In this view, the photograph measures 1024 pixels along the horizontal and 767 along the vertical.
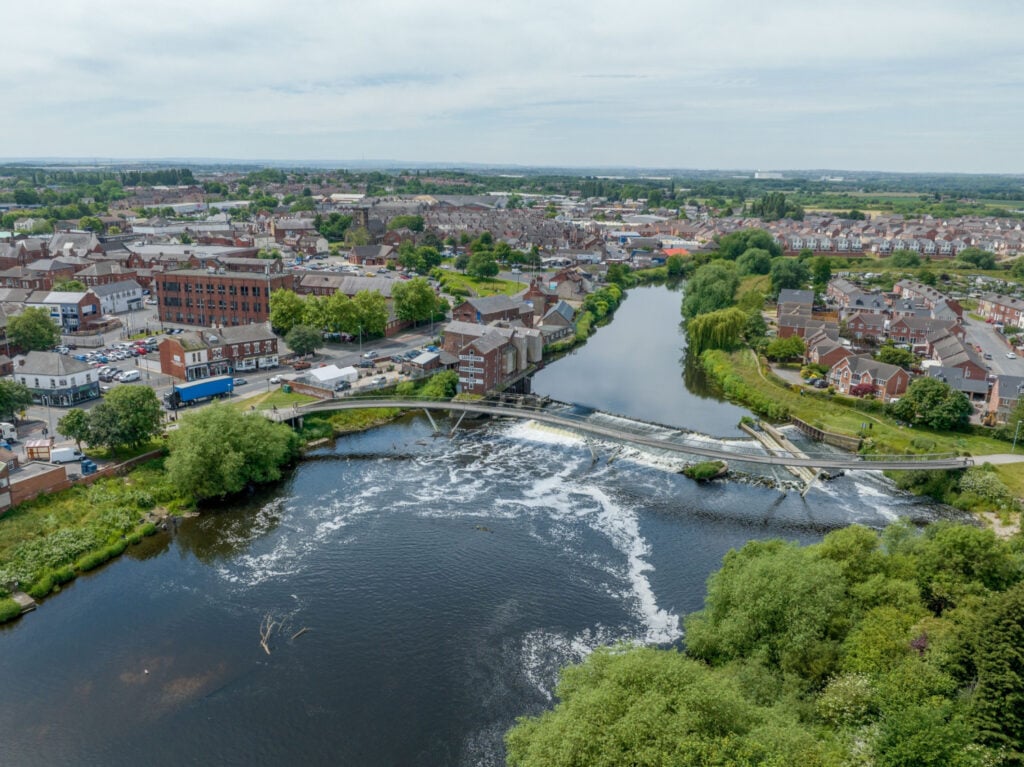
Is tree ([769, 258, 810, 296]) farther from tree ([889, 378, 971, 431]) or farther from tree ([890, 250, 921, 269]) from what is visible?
tree ([889, 378, 971, 431])

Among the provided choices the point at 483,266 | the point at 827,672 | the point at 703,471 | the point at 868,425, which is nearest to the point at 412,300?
the point at 483,266

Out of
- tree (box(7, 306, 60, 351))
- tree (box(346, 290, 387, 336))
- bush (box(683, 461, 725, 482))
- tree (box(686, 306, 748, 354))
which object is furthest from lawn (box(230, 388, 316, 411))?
tree (box(686, 306, 748, 354))

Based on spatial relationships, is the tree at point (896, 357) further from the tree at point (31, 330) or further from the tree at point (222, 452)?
the tree at point (31, 330)

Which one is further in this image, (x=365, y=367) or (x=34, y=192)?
(x=34, y=192)

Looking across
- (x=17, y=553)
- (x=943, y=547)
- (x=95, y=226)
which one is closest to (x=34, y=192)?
(x=95, y=226)

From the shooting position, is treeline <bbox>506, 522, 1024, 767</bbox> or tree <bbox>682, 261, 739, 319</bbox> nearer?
treeline <bbox>506, 522, 1024, 767</bbox>

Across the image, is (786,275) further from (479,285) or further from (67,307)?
(67,307)

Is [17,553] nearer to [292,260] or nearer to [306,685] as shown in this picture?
[306,685]
